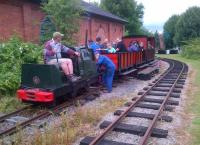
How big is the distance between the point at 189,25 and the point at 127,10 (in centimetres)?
1028

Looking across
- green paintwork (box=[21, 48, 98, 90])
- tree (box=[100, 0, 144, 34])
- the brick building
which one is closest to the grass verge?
green paintwork (box=[21, 48, 98, 90])

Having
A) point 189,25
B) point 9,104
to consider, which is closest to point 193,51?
point 189,25

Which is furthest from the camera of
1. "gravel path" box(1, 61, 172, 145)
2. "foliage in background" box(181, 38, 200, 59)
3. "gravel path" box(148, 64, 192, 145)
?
"foliage in background" box(181, 38, 200, 59)

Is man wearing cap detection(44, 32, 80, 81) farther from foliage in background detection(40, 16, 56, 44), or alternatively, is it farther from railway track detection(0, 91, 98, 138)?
foliage in background detection(40, 16, 56, 44)

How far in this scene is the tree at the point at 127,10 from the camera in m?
49.4

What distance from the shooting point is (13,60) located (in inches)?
484

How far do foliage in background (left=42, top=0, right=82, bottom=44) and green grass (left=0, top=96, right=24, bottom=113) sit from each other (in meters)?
8.20

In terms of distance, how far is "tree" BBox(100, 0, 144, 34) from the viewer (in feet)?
162

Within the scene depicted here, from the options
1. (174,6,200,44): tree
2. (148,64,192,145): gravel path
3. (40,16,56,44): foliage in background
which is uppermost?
(174,6,200,44): tree

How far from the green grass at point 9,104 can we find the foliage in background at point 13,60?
68 centimetres

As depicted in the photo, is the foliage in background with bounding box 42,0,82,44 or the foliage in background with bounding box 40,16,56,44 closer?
the foliage in background with bounding box 42,0,82,44

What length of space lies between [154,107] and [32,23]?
38.8 ft

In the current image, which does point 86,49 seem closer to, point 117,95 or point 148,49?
point 117,95

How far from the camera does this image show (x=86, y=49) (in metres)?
11.2
